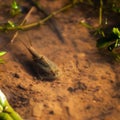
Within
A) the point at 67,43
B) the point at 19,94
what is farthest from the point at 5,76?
the point at 67,43

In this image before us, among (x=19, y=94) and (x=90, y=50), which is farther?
(x=90, y=50)

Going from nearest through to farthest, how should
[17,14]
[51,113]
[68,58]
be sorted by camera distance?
1. [51,113]
2. [68,58]
3. [17,14]

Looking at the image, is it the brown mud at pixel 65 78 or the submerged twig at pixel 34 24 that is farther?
the submerged twig at pixel 34 24

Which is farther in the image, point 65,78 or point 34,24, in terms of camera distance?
point 34,24

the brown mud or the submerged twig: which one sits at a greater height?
the submerged twig

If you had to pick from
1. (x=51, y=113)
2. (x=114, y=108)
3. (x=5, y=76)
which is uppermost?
(x=5, y=76)

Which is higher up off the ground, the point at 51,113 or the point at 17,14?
the point at 17,14

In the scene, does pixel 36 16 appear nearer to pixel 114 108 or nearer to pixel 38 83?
pixel 38 83

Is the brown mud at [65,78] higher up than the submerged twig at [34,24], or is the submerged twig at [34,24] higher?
the submerged twig at [34,24]

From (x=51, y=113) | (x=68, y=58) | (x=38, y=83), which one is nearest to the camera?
(x=51, y=113)

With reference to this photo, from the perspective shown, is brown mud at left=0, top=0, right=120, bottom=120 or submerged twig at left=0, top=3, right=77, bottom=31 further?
submerged twig at left=0, top=3, right=77, bottom=31

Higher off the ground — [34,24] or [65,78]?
[34,24]
